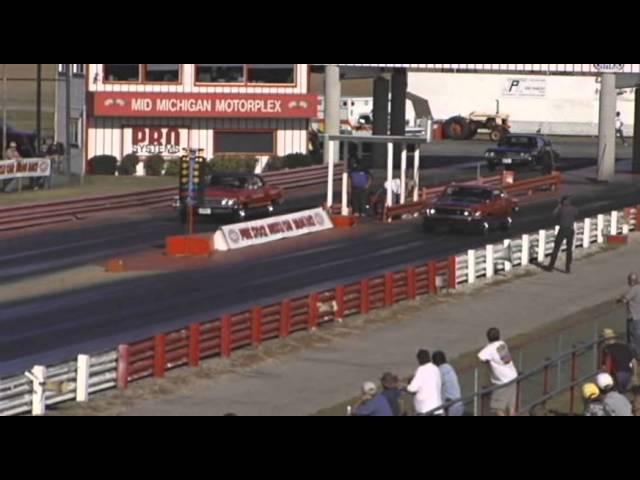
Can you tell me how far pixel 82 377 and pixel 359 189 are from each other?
74.0 ft

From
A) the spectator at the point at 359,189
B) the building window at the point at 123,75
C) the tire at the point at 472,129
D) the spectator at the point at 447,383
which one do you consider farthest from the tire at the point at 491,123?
the spectator at the point at 447,383

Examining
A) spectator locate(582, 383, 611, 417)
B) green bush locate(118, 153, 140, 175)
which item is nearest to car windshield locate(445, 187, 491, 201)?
green bush locate(118, 153, 140, 175)

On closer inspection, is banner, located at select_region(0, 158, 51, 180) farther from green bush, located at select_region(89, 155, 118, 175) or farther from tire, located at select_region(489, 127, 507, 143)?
tire, located at select_region(489, 127, 507, 143)

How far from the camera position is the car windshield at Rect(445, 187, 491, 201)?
3775 cm

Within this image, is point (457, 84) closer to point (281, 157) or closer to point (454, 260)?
point (281, 157)

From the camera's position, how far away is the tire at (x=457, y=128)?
83.9 metres

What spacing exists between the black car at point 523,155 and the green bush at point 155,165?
521 inches

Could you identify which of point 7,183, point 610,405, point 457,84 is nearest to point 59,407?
point 610,405

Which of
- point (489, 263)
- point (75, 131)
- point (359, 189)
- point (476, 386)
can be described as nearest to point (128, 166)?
point (75, 131)

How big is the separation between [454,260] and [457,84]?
60.0 meters

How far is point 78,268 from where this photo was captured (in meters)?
30.9

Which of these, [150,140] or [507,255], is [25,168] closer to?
[150,140]

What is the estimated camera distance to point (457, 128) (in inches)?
3305

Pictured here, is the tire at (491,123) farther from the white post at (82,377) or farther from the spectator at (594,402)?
the spectator at (594,402)
